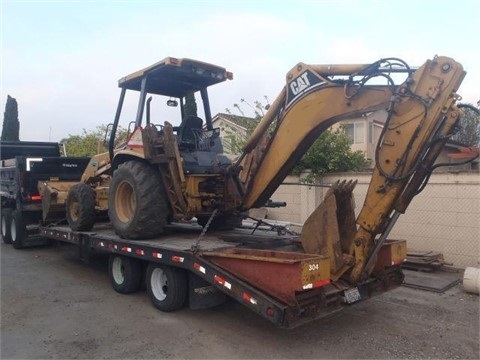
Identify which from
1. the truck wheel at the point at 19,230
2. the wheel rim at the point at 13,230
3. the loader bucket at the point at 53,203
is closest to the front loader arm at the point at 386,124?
the loader bucket at the point at 53,203

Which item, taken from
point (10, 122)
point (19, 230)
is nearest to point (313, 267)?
point (19, 230)

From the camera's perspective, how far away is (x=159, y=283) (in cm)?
651

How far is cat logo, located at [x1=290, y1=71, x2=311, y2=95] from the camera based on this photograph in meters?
5.51

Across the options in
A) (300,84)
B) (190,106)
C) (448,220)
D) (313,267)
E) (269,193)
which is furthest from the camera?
(448,220)

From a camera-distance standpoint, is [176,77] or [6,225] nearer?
[176,77]

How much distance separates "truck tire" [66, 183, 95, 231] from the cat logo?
15.5 feet

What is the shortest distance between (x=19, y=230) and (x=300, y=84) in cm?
858

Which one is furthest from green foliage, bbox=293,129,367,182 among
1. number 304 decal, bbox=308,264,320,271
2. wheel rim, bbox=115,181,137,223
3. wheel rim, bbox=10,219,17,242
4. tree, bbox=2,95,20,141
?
tree, bbox=2,95,20,141

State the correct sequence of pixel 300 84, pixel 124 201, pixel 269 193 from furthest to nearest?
pixel 124 201, pixel 269 193, pixel 300 84

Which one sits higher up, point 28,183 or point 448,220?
point 28,183

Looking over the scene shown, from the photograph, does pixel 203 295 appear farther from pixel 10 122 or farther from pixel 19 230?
pixel 10 122

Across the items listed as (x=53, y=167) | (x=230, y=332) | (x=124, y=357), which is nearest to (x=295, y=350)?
(x=230, y=332)

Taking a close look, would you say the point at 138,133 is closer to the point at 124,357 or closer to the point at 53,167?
the point at 124,357

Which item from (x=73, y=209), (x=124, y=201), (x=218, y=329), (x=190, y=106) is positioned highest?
(x=190, y=106)
